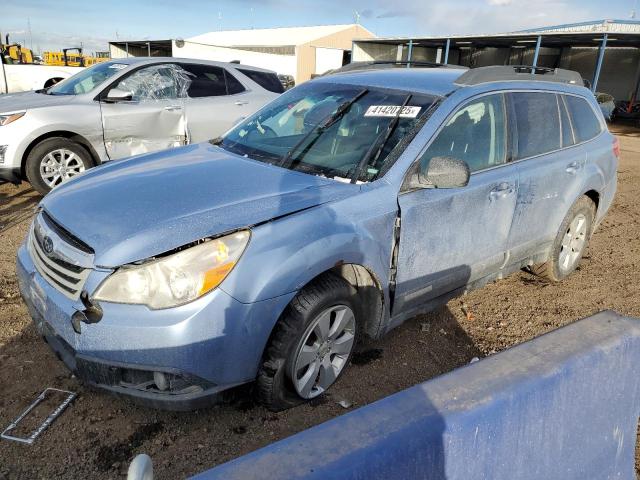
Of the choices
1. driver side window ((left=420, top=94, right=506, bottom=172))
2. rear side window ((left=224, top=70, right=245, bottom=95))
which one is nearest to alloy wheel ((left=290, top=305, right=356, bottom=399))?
driver side window ((left=420, top=94, right=506, bottom=172))

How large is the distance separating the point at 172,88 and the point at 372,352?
510 cm

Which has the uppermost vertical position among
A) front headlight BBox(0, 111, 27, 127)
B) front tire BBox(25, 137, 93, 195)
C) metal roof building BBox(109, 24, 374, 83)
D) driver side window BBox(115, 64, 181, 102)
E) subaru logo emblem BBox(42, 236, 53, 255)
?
driver side window BBox(115, 64, 181, 102)

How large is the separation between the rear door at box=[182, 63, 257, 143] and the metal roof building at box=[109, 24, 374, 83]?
18.5 m

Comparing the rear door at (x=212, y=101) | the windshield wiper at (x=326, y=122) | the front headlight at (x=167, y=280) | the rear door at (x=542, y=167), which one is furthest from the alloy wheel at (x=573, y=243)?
the rear door at (x=212, y=101)

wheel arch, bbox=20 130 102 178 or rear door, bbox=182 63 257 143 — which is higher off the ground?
rear door, bbox=182 63 257 143

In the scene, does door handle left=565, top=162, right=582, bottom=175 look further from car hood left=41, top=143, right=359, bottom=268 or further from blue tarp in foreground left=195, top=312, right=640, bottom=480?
blue tarp in foreground left=195, top=312, right=640, bottom=480

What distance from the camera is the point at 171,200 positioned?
8.28 ft

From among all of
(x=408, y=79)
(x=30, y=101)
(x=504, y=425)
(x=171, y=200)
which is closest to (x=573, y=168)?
(x=408, y=79)

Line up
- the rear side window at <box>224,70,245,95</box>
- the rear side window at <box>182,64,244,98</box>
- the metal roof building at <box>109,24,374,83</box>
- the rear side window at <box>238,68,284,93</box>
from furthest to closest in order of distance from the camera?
the metal roof building at <box>109,24,374,83</box> < the rear side window at <box>238,68,284,93</box> < the rear side window at <box>224,70,245,95</box> < the rear side window at <box>182,64,244,98</box>

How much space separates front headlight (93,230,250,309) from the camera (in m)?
2.16

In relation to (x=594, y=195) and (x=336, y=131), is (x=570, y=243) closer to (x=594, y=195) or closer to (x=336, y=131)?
(x=594, y=195)

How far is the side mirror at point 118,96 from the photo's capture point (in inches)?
245

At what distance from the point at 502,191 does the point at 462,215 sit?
441 millimetres

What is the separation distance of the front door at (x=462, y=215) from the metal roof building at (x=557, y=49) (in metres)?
21.3
